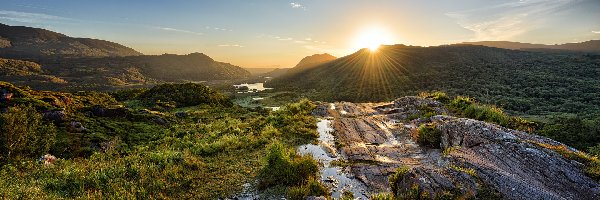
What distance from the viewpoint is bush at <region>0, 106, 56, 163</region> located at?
567 inches

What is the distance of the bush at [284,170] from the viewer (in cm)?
1176

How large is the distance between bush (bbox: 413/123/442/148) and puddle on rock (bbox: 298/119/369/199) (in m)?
5.06

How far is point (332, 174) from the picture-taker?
536 inches

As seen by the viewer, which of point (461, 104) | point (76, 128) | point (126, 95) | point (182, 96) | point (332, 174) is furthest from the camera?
point (126, 95)

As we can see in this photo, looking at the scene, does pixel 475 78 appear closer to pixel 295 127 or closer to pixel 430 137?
pixel 295 127

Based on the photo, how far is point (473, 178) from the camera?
10.2 m

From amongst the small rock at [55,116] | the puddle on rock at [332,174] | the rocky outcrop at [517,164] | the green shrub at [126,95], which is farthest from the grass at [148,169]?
the green shrub at [126,95]

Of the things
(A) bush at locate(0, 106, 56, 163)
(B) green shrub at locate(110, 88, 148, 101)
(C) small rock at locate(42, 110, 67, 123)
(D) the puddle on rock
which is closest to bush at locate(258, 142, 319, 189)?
(D) the puddle on rock

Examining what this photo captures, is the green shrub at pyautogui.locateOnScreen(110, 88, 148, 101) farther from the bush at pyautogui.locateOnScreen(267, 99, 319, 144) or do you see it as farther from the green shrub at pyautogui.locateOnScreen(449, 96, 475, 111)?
the green shrub at pyautogui.locateOnScreen(449, 96, 475, 111)

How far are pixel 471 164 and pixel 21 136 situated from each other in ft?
64.5

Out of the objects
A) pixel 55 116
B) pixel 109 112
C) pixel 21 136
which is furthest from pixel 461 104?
pixel 55 116

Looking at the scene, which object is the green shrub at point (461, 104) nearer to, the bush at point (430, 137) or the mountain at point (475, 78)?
the bush at point (430, 137)

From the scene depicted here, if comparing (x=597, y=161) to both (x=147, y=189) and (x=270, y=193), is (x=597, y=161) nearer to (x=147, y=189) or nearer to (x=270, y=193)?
(x=270, y=193)

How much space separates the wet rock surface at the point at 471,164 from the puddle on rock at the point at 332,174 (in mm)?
391
